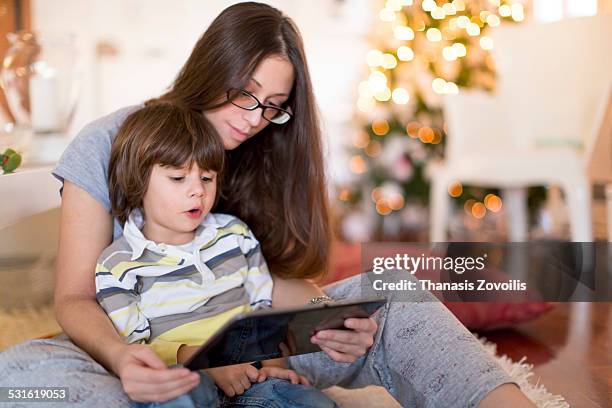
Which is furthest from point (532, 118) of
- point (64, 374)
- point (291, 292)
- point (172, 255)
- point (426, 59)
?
point (64, 374)

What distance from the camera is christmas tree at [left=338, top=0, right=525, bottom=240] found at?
3.84 metres

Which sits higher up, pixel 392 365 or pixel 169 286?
pixel 169 286

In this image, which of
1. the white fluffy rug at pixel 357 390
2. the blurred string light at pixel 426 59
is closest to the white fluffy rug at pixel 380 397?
the white fluffy rug at pixel 357 390

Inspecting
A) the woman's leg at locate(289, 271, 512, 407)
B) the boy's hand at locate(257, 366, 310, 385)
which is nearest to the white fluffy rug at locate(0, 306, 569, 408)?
the woman's leg at locate(289, 271, 512, 407)

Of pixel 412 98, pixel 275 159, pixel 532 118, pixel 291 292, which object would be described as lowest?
pixel 291 292

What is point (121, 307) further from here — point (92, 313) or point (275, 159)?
point (275, 159)

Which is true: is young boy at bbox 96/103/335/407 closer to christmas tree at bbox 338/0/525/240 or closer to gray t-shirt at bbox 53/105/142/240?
gray t-shirt at bbox 53/105/142/240

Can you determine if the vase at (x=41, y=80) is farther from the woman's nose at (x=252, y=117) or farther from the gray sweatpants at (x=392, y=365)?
the gray sweatpants at (x=392, y=365)

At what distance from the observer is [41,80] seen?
2.03 metres

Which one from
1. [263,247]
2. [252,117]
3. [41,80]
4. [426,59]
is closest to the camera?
[252,117]

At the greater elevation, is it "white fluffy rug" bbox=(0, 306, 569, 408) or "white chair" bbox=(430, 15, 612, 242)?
"white chair" bbox=(430, 15, 612, 242)

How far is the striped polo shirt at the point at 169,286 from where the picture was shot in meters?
1.21

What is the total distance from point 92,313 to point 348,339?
15.3 inches

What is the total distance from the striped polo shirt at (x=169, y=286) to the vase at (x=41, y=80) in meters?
0.84
